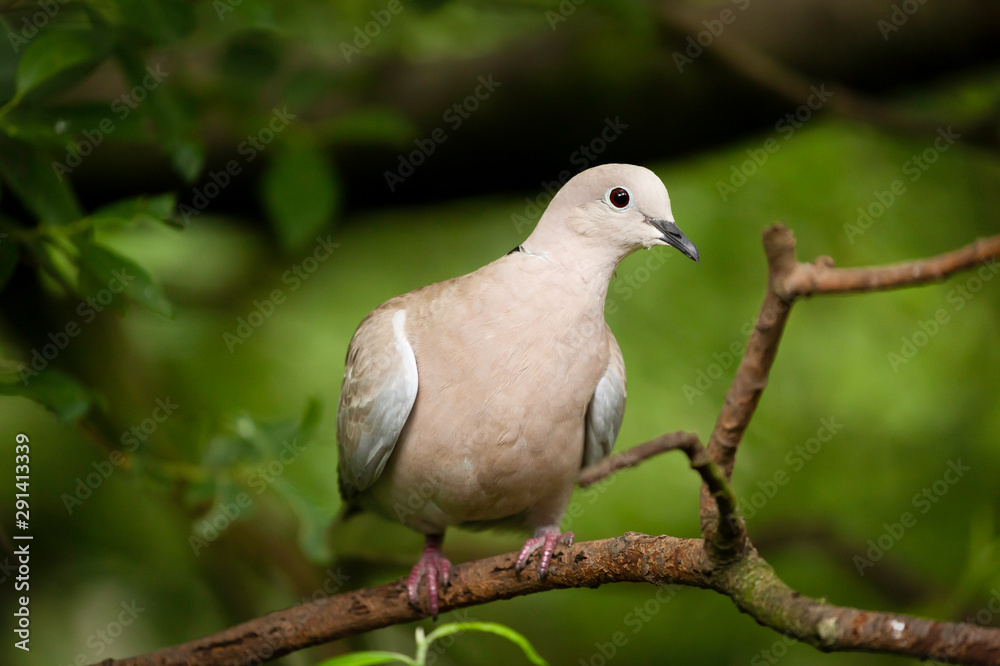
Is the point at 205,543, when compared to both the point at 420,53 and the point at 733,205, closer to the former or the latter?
the point at 420,53

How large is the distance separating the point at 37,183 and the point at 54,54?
30 cm

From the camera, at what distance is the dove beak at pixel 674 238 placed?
79.0 inches

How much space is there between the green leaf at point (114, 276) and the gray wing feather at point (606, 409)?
1.06m

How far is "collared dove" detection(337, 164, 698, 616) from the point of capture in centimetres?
207

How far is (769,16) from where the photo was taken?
144 inches

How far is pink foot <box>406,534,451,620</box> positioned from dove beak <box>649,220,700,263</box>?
1.02 metres

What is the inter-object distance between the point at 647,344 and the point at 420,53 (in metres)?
1.62

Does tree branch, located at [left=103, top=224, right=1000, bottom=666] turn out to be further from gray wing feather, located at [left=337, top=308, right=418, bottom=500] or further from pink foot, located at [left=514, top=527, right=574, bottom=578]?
gray wing feather, located at [left=337, top=308, right=418, bottom=500]

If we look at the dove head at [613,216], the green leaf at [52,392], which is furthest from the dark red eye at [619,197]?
the green leaf at [52,392]

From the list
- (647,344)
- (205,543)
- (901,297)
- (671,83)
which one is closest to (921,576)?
(901,297)

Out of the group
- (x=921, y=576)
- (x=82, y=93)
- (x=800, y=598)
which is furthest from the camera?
(x=921, y=576)

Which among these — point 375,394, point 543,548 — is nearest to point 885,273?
point 543,548

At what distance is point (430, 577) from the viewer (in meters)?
2.35

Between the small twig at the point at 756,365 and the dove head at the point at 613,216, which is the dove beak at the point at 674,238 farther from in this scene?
the small twig at the point at 756,365
